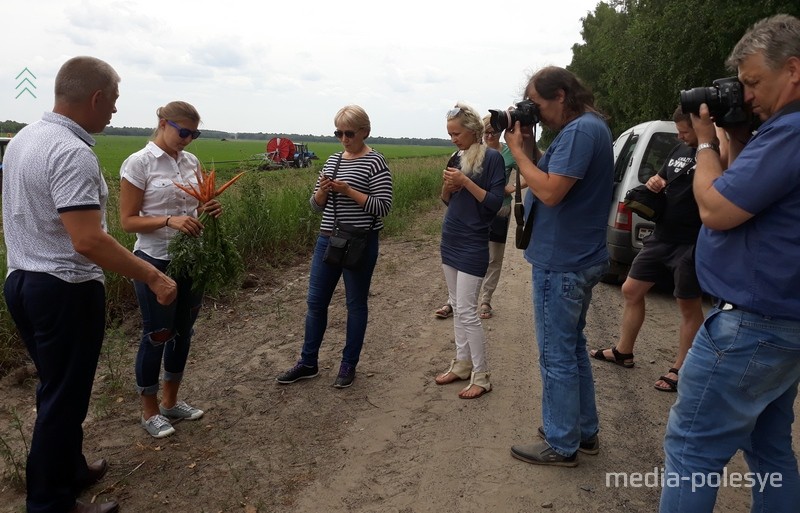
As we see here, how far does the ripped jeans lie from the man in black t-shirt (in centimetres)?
312

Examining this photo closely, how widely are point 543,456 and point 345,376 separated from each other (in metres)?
1.58

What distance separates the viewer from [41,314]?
2439 mm

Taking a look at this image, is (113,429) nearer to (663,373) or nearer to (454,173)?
(454,173)

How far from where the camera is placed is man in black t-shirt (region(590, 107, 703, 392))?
3.98m

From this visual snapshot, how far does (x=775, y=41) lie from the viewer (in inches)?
73.0

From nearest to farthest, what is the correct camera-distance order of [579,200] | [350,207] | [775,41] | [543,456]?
[775,41], [579,200], [543,456], [350,207]

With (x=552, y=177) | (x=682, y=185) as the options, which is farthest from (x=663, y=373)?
(x=552, y=177)

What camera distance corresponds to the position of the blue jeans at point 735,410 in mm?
1914


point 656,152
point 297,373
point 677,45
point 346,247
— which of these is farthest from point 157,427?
point 677,45

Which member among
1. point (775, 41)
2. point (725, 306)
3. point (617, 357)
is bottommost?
point (617, 357)

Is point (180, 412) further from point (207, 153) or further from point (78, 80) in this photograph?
point (207, 153)

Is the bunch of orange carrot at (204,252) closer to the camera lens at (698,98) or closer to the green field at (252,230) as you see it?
the green field at (252,230)

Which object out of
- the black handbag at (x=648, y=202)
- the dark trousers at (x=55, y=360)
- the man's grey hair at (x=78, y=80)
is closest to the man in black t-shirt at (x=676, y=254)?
the black handbag at (x=648, y=202)

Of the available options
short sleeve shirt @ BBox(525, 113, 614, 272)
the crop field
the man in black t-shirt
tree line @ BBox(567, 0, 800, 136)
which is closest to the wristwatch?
short sleeve shirt @ BBox(525, 113, 614, 272)
